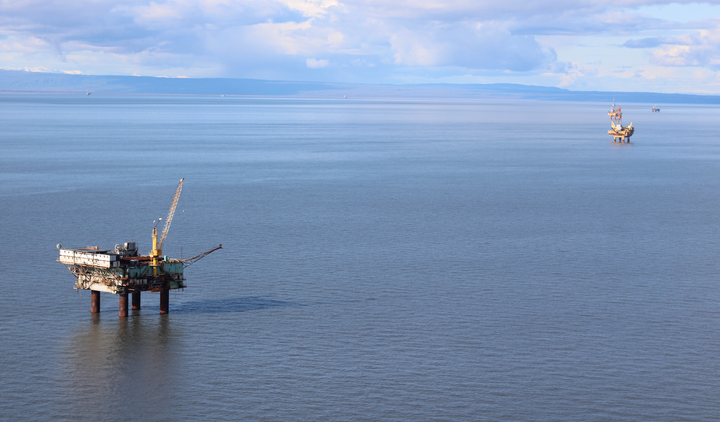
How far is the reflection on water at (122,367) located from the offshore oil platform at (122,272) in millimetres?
2812

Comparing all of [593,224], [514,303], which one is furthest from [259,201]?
[514,303]

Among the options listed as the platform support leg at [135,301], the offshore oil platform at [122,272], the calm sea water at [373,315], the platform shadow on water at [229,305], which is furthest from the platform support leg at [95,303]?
the platform shadow on water at [229,305]

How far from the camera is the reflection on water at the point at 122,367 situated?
5353 cm

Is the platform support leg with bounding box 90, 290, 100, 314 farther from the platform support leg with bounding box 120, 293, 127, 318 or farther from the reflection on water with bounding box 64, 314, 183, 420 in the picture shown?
the platform support leg with bounding box 120, 293, 127, 318

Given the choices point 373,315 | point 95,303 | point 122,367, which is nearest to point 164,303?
point 95,303

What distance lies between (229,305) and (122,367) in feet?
51.0

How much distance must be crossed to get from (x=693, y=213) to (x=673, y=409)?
83.4 meters

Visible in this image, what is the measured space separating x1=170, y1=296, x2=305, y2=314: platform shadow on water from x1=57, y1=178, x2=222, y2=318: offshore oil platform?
2864 millimetres

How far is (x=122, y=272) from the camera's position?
223 feet

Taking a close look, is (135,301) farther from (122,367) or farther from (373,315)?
(373,315)

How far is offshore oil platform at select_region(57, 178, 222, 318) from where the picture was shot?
68.2 metres

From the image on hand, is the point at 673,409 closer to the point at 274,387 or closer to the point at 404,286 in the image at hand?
the point at 274,387

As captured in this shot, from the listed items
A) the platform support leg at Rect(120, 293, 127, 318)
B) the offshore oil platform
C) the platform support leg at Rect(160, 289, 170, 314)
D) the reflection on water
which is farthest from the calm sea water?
the offshore oil platform

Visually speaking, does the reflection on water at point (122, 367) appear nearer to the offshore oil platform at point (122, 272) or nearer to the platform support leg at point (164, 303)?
the platform support leg at point (164, 303)
